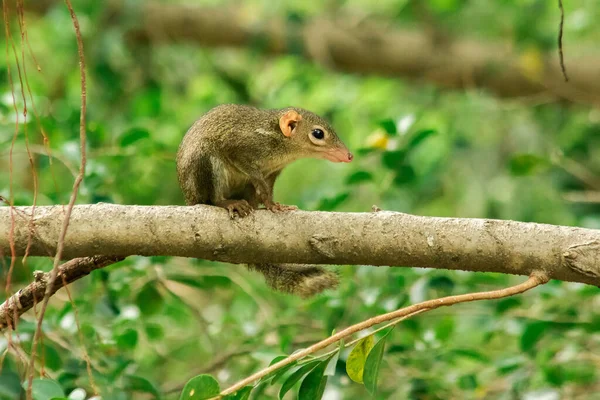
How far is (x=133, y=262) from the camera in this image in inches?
133

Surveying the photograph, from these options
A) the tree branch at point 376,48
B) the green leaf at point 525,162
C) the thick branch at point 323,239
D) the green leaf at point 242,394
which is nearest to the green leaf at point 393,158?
the green leaf at point 525,162

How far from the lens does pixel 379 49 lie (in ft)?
21.8

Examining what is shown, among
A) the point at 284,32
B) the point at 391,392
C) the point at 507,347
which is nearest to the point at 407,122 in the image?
the point at 391,392

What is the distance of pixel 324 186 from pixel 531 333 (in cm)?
123

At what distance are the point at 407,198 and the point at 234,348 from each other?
3.62 ft

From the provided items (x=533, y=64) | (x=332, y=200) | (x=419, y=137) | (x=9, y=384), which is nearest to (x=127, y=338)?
(x=9, y=384)

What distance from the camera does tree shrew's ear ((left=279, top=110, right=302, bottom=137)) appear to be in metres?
3.50

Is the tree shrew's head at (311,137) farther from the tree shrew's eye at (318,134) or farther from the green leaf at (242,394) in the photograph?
the green leaf at (242,394)

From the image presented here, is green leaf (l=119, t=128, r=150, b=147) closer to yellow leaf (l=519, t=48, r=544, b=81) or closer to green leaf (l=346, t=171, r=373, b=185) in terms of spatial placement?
green leaf (l=346, t=171, r=373, b=185)

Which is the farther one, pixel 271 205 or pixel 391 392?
pixel 391 392

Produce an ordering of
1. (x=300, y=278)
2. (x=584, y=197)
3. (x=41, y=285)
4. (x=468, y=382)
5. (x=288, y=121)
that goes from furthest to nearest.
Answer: (x=584, y=197), (x=288, y=121), (x=468, y=382), (x=300, y=278), (x=41, y=285)

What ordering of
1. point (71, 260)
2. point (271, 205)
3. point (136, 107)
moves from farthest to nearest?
point (136, 107) < point (271, 205) < point (71, 260)

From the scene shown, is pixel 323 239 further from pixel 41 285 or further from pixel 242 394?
pixel 41 285

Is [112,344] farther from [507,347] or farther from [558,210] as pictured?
[558,210]
